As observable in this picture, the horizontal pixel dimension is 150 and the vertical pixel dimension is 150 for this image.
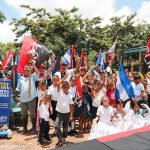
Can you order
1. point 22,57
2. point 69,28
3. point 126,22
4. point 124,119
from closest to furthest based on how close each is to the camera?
point 124,119 < point 22,57 < point 69,28 < point 126,22

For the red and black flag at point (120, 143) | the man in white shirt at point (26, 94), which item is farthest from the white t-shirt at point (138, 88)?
the red and black flag at point (120, 143)

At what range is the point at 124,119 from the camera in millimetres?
9359

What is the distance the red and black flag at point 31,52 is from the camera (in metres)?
9.91

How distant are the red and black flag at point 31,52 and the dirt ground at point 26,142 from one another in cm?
167

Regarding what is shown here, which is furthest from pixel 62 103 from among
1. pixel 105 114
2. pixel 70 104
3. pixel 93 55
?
pixel 93 55

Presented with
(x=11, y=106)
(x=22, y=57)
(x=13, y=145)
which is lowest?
(x=13, y=145)

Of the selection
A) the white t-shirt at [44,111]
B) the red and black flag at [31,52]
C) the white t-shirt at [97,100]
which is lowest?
the white t-shirt at [44,111]

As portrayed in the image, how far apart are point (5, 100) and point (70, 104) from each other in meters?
1.72

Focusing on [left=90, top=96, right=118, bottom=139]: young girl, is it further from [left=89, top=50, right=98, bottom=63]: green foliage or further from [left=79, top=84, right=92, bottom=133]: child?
[left=89, top=50, right=98, bottom=63]: green foliage

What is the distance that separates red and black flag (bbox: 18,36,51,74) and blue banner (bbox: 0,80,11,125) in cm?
65

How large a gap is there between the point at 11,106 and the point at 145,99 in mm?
4321

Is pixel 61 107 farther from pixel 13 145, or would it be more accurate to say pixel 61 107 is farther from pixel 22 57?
pixel 22 57

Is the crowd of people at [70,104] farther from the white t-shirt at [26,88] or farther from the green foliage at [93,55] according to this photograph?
the green foliage at [93,55]

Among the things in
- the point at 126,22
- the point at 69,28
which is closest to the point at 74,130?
the point at 69,28
